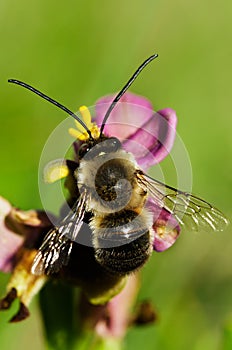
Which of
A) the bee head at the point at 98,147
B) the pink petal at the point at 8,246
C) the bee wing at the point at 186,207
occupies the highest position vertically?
the bee head at the point at 98,147

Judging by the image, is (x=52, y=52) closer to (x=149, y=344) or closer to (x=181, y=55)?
(x=181, y=55)

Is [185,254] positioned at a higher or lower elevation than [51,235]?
lower

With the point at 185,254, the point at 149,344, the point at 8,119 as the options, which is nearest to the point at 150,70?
the point at 8,119

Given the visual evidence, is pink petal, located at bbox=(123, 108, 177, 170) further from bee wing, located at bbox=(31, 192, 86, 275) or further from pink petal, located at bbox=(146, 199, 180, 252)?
bee wing, located at bbox=(31, 192, 86, 275)

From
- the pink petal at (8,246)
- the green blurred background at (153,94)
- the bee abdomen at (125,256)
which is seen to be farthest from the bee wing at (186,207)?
the green blurred background at (153,94)

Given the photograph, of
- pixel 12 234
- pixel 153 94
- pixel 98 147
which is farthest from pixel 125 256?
pixel 153 94

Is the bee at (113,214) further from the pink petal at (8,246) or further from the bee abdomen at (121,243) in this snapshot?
the pink petal at (8,246)

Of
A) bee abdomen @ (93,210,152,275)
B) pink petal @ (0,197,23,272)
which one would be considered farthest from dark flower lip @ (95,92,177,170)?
pink petal @ (0,197,23,272)
